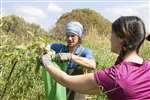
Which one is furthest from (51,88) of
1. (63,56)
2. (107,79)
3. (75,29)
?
(107,79)

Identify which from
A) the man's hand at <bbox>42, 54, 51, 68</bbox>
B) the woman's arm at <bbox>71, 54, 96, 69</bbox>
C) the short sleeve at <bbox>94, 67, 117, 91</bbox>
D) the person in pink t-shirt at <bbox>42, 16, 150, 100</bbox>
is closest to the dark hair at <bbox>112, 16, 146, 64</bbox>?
the person in pink t-shirt at <bbox>42, 16, 150, 100</bbox>

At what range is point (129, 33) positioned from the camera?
3203 millimetres

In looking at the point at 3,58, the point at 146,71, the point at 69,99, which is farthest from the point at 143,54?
the point at 146,71

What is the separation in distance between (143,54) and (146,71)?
8.70m

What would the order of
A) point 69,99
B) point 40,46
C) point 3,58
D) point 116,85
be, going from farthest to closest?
point 69,99, point 3,58, point 40,46, point 116,85

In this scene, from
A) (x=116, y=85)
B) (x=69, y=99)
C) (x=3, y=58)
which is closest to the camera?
(x=116, y=85)

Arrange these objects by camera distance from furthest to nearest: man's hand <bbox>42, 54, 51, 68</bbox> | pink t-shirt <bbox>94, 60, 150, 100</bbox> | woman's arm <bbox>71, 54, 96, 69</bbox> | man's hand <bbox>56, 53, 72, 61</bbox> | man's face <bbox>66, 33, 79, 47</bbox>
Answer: man's face <bbox>66, 33, 79, 47</bbox> < woman's arm <bbox>71, 54, 96, 69</bbox> < man's hand <bbox>56, 53, 72, 61</bbox> < man's hand <bbox>42, 54, 51, 68</bbox> < pink t-shirt <bbox>94, 60, 150, 100</bbox>

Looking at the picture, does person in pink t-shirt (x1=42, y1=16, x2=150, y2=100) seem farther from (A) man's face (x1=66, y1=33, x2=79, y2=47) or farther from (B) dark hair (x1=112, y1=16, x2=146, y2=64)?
(A) man's face (x1=66, y1=33, x2=79, y2=47)

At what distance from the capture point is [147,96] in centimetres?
319

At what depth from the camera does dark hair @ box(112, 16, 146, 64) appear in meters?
3.20

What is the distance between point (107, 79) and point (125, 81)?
0.34ft

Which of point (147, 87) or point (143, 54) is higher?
point (143, 54)

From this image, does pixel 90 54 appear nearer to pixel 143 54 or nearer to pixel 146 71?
pixel 146 71

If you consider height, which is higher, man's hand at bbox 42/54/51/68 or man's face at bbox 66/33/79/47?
man's face at bbox 66/33/79/47
